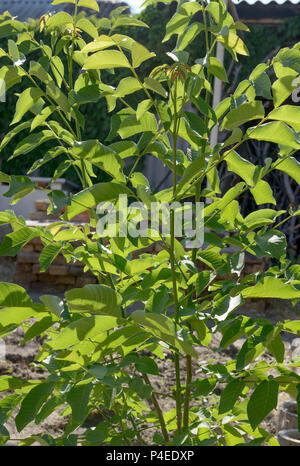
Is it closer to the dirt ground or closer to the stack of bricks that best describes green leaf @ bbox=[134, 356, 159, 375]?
the dirt ground

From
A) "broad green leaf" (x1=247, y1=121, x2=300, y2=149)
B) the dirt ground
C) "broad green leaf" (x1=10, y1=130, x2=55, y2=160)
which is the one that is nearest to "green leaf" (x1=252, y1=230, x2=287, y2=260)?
"broad green leaf" (x1=247, y1=121, x2=300, y2=149)

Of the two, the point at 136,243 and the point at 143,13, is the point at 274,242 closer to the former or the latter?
the point at 136,243

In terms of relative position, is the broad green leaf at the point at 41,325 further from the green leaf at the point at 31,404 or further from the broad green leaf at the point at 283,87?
the broad green leaf at the point at 283,87

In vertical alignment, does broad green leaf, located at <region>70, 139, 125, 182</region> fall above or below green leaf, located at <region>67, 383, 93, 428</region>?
above

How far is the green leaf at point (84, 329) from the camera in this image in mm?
905

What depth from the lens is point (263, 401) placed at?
106 cm

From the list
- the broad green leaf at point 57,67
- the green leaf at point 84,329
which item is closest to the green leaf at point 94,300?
the green leaf at point 84,329

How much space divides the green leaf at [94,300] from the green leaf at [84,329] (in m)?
0.01

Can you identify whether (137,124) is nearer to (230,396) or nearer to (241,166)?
(241,166)

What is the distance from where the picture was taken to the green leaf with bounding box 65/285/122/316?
0.88m

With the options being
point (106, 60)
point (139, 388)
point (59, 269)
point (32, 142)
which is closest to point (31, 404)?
point (139, 388)

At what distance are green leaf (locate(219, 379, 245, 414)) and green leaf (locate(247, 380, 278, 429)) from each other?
35mm

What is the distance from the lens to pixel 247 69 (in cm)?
781

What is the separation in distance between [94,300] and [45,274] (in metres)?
4.27
